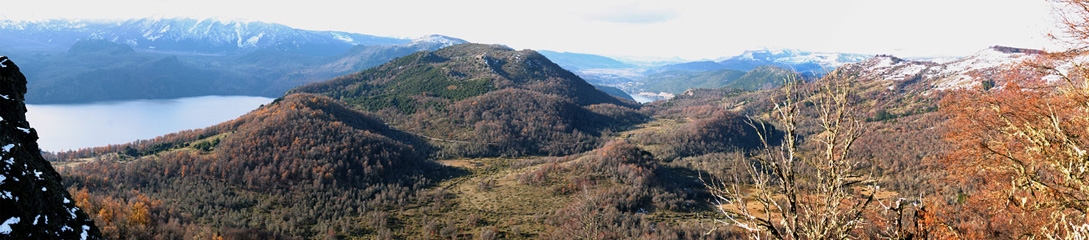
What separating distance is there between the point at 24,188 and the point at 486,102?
93.8 meters

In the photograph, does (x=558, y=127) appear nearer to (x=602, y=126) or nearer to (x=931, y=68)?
(x=602, y=126)

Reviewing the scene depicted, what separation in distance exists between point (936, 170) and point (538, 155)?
2314 inches

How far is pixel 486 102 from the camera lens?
353 feet

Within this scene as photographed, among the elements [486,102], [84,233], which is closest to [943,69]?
[486,102]

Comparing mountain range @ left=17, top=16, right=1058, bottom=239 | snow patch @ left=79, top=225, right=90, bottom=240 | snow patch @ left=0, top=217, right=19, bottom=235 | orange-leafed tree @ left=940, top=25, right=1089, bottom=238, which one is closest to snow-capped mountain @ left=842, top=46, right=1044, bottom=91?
mountain range @ left=17, top=16, right=1058, bottom=239

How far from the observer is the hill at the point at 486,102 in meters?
93.2

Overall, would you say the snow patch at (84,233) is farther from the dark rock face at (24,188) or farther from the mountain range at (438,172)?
the mountain range at (438,172)

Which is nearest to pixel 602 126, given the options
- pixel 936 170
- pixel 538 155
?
pixel 538 155

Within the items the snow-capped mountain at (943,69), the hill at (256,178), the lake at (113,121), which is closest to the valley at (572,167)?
the hill at (256,178)

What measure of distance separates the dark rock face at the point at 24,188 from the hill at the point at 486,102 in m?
64.1

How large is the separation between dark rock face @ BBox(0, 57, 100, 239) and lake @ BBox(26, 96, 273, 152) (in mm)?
103971

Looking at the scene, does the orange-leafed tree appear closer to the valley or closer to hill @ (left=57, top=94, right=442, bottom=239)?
the valley

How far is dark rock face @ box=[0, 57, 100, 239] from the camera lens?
1329cm

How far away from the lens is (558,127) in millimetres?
100688
